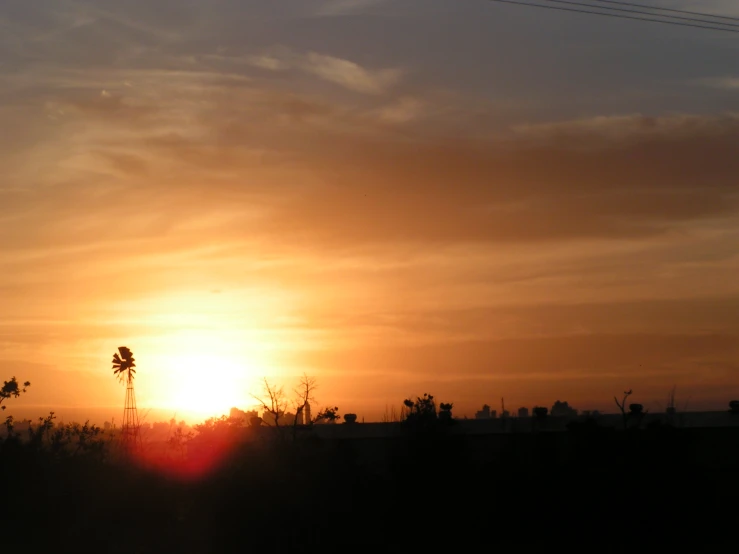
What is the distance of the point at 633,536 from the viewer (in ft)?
88.9

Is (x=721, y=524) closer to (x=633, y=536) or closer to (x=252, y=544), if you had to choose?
(x=633, y=536)

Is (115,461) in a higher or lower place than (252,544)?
higher

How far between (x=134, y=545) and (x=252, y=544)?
381cm

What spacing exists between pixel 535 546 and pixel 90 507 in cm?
1528

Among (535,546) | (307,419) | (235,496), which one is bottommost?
(535,546)

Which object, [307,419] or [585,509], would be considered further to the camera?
[307,419]

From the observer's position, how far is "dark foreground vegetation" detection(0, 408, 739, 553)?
89.5 ft

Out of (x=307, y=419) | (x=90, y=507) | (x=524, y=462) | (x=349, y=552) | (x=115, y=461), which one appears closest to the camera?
(x=349, y=552)

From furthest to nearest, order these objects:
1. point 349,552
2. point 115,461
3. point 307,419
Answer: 1. point 307,419
2. point 115,461
3. point 349,552

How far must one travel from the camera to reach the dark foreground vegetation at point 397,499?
1073 inches

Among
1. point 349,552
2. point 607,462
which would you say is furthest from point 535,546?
point 349,552

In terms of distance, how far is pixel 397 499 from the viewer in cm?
2936

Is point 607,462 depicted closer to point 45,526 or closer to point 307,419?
point 45,526

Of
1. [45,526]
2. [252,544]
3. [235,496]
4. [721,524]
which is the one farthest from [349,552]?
[721,524]
